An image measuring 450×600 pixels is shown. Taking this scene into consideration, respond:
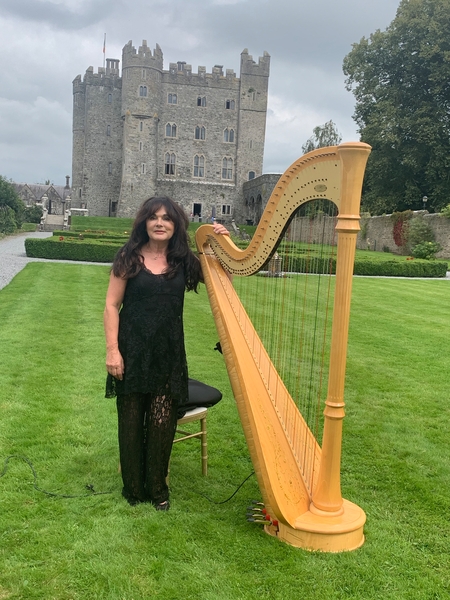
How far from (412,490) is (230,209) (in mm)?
36231

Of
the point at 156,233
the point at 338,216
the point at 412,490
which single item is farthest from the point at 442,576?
the point at 156,233

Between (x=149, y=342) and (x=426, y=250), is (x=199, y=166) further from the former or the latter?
(x=149, y=342)

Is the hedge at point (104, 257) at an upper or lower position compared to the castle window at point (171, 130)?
lower

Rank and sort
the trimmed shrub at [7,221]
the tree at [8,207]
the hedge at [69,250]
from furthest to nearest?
the tree at [8,207], the trimmed shrub at [7,221], the hedge at [69,250]

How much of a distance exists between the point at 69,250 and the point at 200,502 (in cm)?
1418

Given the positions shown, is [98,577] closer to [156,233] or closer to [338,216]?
[156,233]

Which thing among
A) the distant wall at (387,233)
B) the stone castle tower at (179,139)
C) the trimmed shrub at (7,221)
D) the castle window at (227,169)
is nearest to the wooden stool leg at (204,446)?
the distant wall at (387,233)

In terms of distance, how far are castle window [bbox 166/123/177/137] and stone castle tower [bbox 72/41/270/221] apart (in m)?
0.07

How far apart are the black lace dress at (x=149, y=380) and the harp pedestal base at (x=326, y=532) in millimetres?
727

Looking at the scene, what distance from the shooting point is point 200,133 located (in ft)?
124

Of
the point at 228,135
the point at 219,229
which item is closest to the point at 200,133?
the point at 228,135

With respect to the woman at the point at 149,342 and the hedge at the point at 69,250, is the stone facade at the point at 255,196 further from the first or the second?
the woman at the point at 149,342

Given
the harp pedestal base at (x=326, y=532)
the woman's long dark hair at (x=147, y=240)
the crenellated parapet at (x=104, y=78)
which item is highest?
the crenellated parapet at (x=104, y=78)

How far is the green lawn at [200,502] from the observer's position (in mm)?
2066
